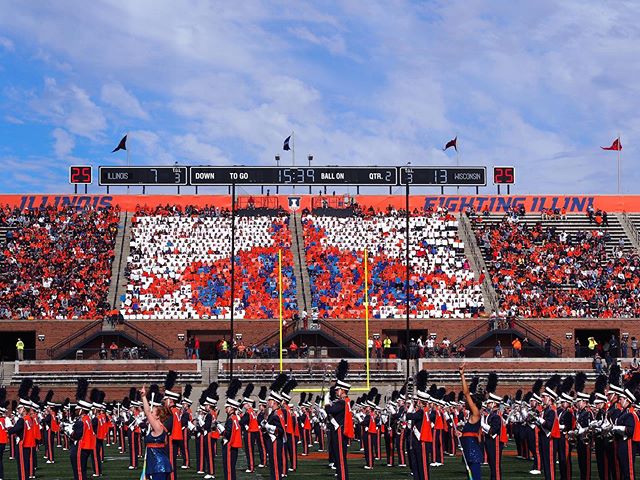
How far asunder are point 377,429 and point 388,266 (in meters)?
25.1

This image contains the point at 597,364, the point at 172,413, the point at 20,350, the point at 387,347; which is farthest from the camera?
the point at 387,347

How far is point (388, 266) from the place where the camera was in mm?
51625

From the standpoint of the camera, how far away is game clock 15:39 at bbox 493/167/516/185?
60.6 meters

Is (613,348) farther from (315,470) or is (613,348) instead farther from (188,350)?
(315,470)

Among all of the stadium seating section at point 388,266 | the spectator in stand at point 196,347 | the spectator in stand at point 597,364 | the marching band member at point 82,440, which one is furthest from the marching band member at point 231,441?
the stadium seating section at point 388,266

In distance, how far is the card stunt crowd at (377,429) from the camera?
1667 centimetres

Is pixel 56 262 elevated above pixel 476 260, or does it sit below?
above

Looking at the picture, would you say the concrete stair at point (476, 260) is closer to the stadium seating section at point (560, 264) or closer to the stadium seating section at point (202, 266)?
the stadium seating section at point (560, 264)

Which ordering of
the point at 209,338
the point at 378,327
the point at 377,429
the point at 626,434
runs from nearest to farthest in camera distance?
the point at 626,434 < the point at 377,429 < the point at 378,327 < the point at 209,338

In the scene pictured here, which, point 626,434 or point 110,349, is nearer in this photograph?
point 626,434

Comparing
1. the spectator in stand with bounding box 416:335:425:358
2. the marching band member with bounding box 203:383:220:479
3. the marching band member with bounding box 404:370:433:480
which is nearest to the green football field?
the marching band member with bounding box 203:383:220:479

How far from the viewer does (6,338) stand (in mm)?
48625

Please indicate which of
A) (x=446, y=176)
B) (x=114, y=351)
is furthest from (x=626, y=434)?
(x=446, y=176)

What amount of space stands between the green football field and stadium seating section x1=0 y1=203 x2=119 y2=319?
1961cm
